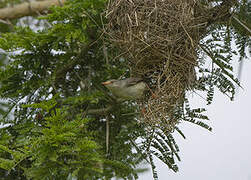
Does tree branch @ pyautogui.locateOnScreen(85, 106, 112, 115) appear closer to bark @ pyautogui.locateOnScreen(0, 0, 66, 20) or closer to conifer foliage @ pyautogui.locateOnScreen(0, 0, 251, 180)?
conifer foliage @ pyautogui.locateOnScreen(0, 0, 251, 180)

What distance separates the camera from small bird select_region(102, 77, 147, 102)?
11.3 feet

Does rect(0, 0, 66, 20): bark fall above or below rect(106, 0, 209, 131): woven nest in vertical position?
Answer: above

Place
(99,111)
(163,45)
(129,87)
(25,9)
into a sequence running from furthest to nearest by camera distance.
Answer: (25,9)
(99,111)
(129,87)
(163,45)

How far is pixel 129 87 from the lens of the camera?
3.45 m

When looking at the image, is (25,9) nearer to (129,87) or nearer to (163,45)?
(129,87)

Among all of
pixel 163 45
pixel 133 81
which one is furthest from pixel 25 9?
pixel 163 45

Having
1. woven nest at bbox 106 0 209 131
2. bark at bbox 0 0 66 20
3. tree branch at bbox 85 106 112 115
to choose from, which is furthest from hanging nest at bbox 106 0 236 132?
bark at bbox 0 0 66 20

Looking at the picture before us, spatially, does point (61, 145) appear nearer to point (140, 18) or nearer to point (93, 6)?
point (140, 18)

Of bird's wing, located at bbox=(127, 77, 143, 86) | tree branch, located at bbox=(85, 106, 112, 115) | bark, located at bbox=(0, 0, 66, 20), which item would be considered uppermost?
bark, located at bbox=(0, 0, 66, 20)

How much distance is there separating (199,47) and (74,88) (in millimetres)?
1632

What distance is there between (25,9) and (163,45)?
4.51 m

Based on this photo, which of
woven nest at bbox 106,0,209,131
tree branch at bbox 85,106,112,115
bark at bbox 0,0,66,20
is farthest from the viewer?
bark at bbox 0,0,66,20

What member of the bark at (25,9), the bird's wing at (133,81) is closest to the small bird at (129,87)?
the bird's wing at (133,81)

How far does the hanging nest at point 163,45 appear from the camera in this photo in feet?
11.0
